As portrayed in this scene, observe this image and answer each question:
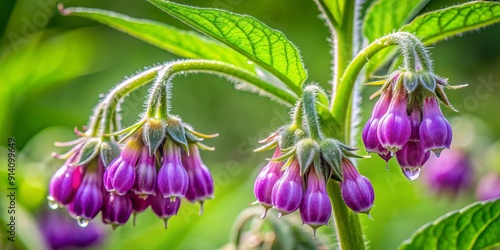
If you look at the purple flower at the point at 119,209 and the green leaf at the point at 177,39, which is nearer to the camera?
the purple flower at the point at 119,209

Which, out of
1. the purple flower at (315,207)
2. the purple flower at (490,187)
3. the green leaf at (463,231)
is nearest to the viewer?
the purple flower at (315,207)

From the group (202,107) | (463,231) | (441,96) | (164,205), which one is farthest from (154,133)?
(202,107)

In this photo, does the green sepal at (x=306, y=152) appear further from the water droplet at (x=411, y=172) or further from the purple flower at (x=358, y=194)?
the water droplet at (x=411, y=172)

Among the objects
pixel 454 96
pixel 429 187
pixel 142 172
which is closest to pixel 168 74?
pixel 142 172

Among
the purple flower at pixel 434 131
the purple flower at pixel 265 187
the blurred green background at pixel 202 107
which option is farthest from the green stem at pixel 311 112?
the blurred green background at pixel 202 107

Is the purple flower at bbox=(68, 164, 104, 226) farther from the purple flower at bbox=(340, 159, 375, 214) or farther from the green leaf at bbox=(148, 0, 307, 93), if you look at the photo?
the purple flower at bbox=(340, 159, 375, 214)

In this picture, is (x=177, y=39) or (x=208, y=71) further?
(x=177, y=39)

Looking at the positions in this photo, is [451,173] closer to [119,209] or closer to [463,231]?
[463,231]

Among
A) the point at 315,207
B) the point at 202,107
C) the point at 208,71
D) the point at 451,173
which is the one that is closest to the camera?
the point at 315,207
